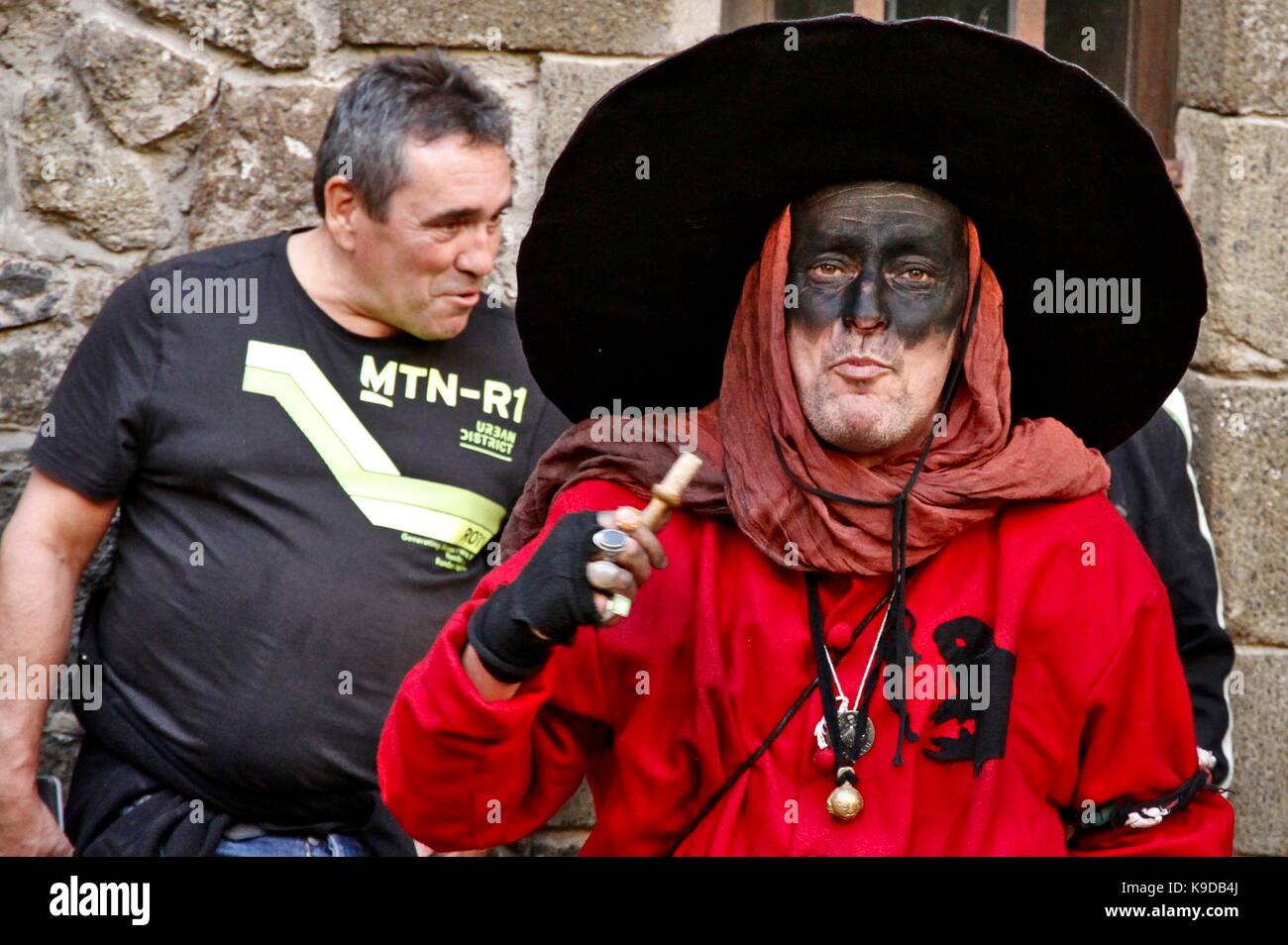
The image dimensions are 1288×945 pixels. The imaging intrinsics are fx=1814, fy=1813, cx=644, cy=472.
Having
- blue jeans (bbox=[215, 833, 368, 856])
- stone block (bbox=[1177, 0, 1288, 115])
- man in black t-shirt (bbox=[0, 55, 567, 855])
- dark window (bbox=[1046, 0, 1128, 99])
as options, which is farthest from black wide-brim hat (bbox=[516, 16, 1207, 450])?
dark window (bbox=[1046, 0, 1128, 99])

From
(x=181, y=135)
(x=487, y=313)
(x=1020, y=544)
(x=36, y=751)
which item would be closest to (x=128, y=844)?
(x=36, y=751)

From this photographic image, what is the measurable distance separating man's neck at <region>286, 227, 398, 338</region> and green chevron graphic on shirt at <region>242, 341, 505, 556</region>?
113 millimetres

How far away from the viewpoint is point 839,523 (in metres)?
2.24

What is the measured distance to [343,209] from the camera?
332 centimetres

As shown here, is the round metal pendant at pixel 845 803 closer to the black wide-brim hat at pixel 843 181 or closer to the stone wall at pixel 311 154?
the black wide-brim hat at pixel 843 181

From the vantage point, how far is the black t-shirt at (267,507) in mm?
3100

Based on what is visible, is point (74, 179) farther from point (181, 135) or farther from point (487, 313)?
point (487, 313)

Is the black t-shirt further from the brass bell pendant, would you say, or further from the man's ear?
the brass bell pendant

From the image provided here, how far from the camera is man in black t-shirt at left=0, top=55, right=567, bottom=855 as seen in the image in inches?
122

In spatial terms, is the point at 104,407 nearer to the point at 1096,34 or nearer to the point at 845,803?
the point at 845,803

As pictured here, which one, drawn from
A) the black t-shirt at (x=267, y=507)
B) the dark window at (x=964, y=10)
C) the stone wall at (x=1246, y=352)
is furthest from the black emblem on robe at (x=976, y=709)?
the dark window at (x=964, y=10)

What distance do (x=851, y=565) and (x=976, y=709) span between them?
0.75 ft

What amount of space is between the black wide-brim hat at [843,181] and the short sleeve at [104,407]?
→ 0.97 metres
